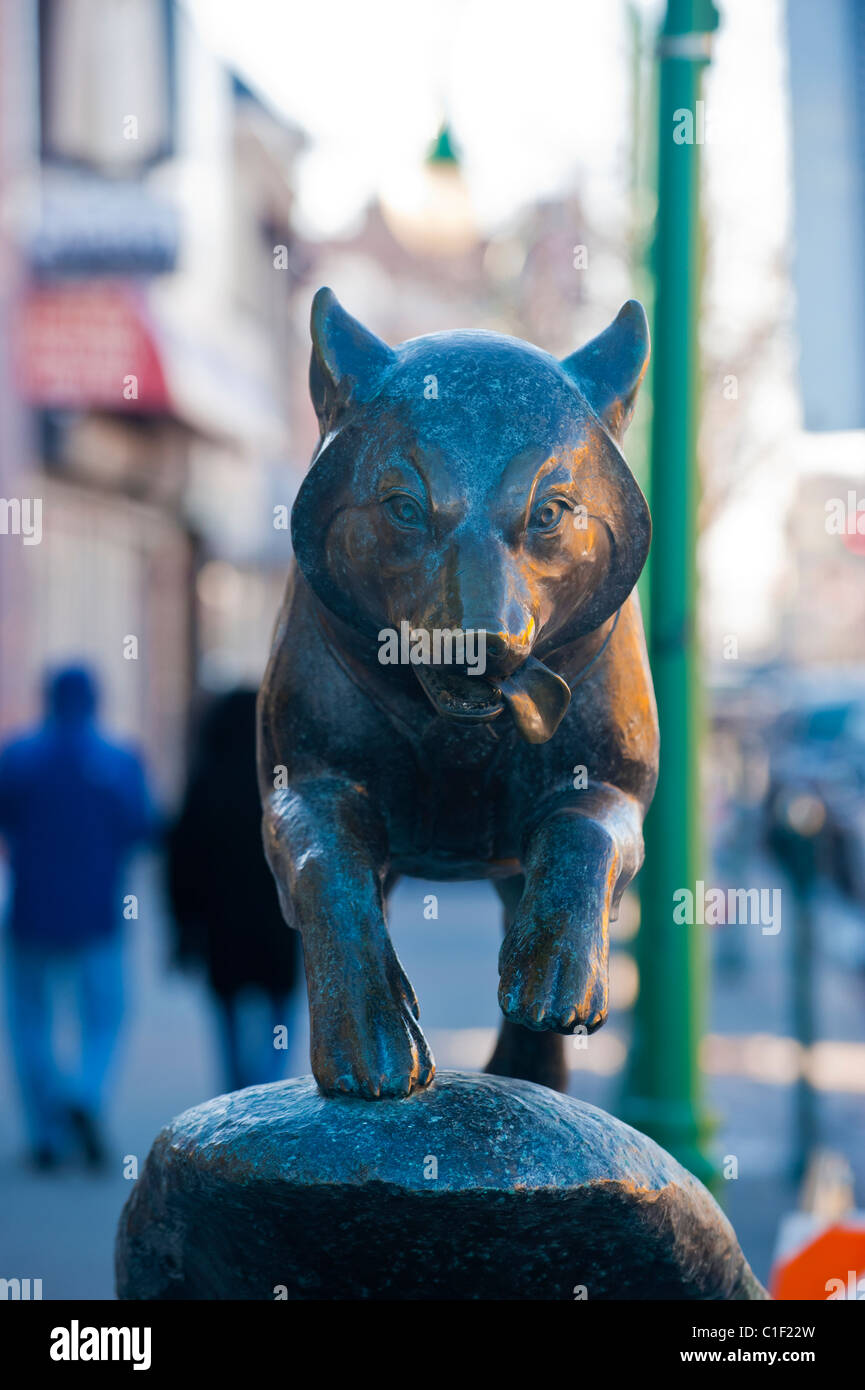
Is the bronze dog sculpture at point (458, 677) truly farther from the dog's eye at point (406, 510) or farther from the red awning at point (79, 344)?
the red awning at point (79, 344)

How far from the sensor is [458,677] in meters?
1.65

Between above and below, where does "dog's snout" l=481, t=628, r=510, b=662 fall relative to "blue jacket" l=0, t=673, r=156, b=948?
above

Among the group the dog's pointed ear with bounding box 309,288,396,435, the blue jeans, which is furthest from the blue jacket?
the dog's pointed ear with bounding box 309,288,396,435

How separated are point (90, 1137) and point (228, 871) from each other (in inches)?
57.0

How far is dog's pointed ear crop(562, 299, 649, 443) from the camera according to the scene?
1856mm

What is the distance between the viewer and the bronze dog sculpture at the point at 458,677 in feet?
5.58

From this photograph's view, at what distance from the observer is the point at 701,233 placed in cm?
458

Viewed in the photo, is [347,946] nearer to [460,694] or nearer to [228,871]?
[460,694]

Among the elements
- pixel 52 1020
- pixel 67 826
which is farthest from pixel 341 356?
pixel 52 1020

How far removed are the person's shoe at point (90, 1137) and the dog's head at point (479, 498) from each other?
200 inches

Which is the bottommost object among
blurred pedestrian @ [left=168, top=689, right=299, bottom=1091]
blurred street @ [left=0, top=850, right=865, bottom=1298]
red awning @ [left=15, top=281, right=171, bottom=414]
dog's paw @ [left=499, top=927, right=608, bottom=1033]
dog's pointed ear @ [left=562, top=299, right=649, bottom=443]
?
blurred street @ [left=0, top=850, right=865, bottom=1298]

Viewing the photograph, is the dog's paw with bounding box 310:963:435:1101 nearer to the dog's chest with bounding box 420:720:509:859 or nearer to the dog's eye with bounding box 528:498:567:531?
the dog's chest with bounding box 420:720:509:859

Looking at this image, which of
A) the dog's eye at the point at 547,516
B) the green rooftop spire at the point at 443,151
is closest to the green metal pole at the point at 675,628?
the dog's eye at the point at 547,516

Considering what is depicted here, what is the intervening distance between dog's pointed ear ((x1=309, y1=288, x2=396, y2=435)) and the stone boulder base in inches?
32.9
